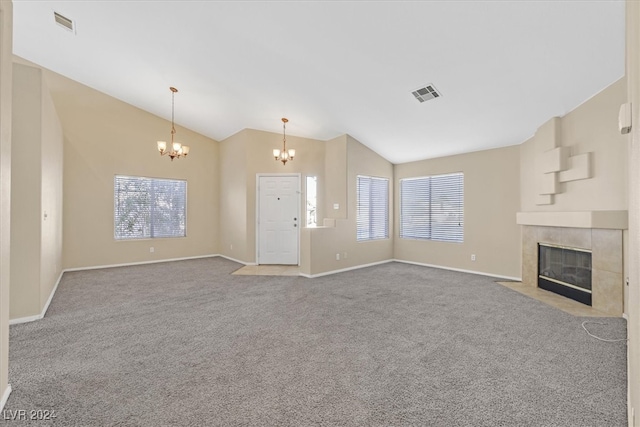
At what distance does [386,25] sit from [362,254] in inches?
180

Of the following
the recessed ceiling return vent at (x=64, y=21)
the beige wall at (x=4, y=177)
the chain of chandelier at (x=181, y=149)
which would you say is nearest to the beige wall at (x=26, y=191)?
the recessed ceiling return vent at (x=64, y=21)

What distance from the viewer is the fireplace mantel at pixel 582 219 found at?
11.4ft

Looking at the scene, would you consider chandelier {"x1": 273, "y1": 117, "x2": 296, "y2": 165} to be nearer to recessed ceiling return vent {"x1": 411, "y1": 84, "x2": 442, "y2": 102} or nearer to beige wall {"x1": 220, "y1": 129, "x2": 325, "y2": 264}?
beige wall {"x1": 220, "y1": 129, "x2": 325, "y2": 264}

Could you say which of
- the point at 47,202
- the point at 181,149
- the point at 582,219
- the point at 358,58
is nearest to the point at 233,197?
the point at 181,149

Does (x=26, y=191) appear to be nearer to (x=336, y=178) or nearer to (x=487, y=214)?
(x=336, y=178)

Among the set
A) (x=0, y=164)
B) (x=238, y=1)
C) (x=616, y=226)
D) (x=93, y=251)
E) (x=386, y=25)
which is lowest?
(x=93, y=251)

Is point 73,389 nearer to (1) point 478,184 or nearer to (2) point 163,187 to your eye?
(2) point 163,187

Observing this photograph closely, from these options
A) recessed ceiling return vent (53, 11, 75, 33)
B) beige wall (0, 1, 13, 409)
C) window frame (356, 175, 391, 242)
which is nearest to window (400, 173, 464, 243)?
window frame (356, 175, 391, 242)

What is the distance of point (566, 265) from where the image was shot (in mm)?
4348

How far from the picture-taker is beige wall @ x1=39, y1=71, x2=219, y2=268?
604 cm

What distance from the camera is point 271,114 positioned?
5.94 metres

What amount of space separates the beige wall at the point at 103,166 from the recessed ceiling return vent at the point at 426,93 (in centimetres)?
589

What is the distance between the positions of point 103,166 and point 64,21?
3040 millimetres

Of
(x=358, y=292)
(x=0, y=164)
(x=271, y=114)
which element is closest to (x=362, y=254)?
(x=358, y=292)
